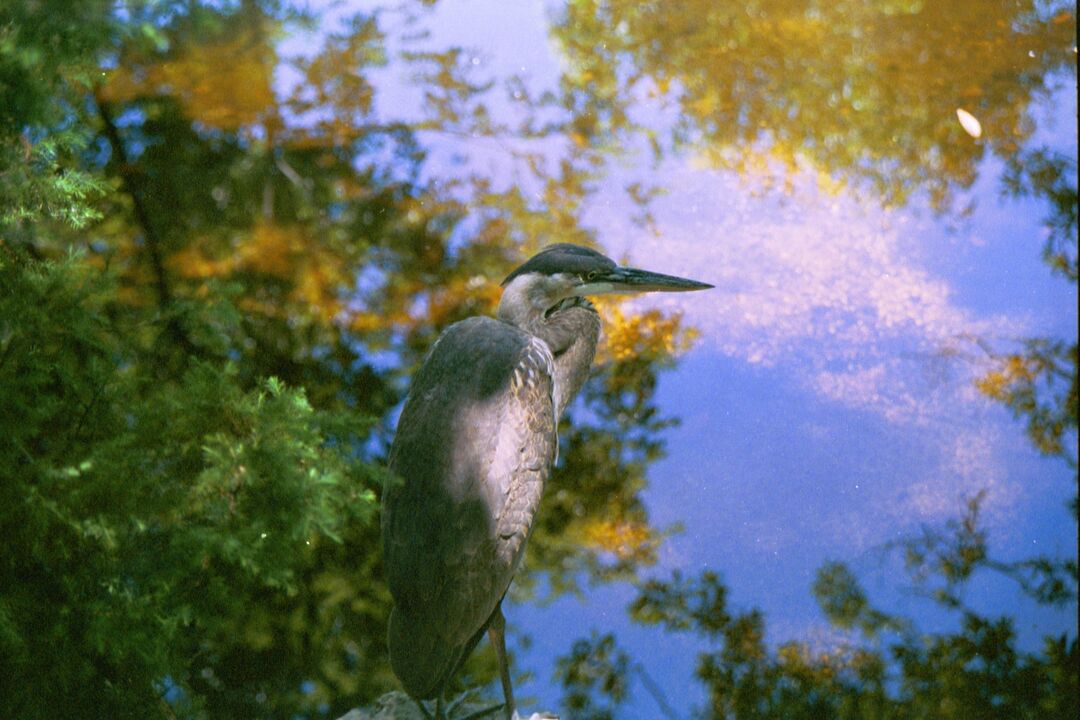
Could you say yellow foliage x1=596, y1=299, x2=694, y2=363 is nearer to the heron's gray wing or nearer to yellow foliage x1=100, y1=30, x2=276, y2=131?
the heron's gray wing

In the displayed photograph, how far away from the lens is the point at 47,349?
201 centimetres

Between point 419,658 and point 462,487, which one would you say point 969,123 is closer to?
point 462,487

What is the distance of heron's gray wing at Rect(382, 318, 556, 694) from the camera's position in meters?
1.93

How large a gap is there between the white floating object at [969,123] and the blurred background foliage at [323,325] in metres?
0.04

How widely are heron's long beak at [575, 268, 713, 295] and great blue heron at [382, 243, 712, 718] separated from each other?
11 mm

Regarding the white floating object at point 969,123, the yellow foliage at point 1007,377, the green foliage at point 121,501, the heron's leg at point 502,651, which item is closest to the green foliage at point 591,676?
the heron's leg at point 502,651

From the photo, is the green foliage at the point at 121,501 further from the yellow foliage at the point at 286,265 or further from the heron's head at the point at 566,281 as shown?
the yellow foliage at the point at 286,265

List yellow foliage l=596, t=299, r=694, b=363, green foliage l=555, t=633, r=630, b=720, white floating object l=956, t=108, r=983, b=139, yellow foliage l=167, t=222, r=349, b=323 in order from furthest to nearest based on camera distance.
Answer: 1. white floating object l=956, t=108, r=983, b=139
2. yellow foliage l=596, t=299, r=694, b=363
3. yellow foliage l=167, t=222, r=349, b=323
4. green foliage l=555, t=633, r=630, b=720

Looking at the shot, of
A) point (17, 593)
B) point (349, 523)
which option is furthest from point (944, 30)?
A: point (17, 593)

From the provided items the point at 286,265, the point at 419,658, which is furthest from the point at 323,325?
the point at 419,658

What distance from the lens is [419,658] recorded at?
1919mm

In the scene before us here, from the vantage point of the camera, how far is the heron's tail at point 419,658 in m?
1.92

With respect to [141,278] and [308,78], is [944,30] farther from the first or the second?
[141,278]

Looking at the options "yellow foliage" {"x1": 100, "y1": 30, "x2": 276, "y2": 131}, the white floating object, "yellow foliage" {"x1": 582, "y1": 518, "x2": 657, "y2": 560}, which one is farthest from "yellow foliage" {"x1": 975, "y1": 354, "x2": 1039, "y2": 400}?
"yellow foliage" {"x1": 100, "y1": 30, "x2": 276, "y2": 131}
